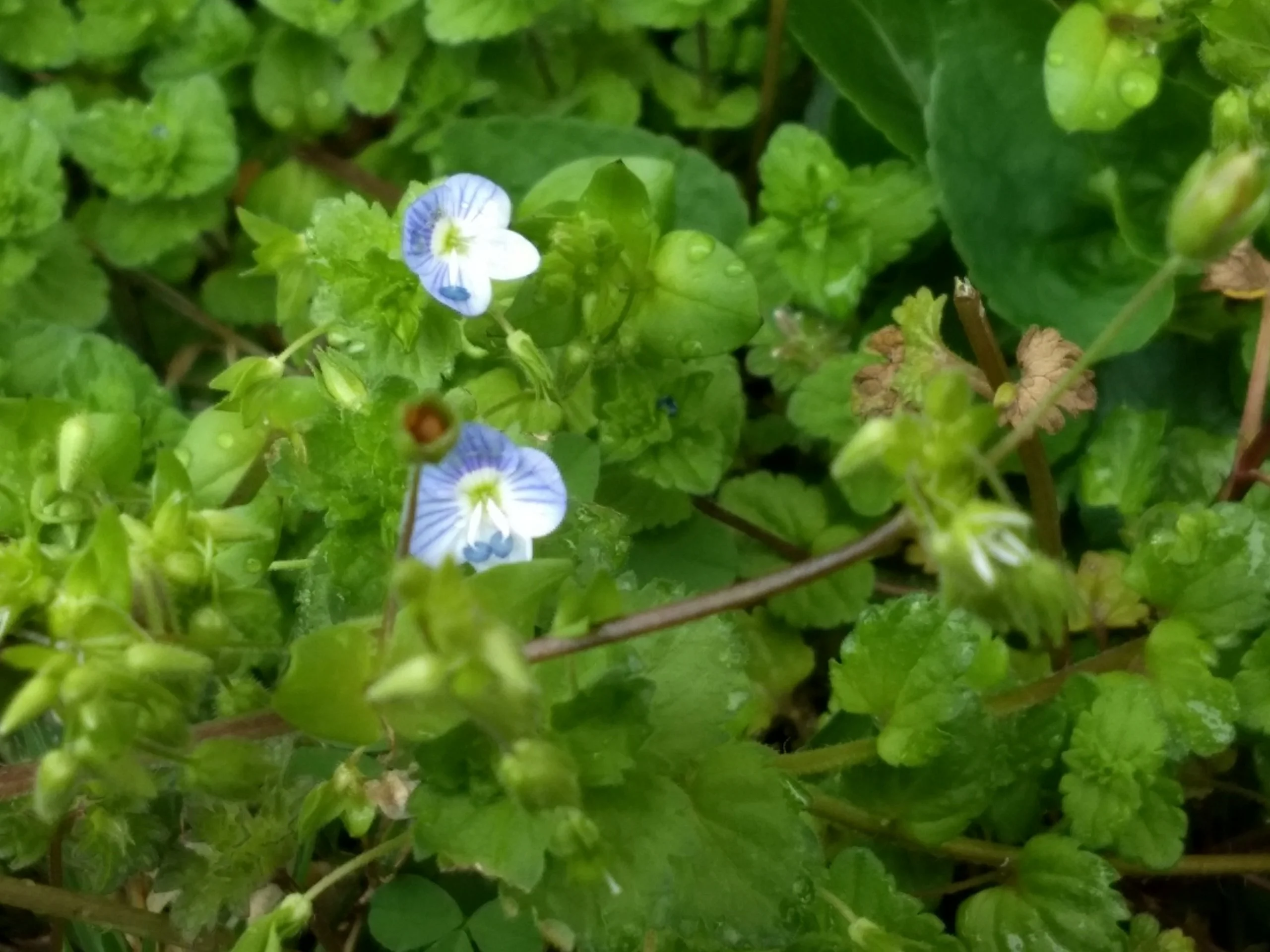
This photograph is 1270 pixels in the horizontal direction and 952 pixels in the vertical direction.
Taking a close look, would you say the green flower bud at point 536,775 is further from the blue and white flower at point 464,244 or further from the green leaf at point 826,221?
the green leaf at point 826,221

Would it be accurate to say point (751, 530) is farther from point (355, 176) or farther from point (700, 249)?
point (355, 176)

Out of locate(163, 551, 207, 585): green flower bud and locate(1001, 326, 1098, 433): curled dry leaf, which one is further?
locate(1001, 326, 1098, 433): curled dry leaf

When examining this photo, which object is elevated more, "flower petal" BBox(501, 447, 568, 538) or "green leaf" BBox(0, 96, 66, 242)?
"flower petal" BBox(501, 447, 568, 538)

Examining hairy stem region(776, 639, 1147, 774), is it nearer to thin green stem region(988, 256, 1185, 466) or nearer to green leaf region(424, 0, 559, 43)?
thin green stem region(988, 256, 1185, 466)

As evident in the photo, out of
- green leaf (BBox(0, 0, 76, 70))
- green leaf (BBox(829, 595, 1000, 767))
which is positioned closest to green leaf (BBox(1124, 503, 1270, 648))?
green leaf (BBox(829, 595, 1000, 767))

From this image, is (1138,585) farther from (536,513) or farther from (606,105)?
(606,105)

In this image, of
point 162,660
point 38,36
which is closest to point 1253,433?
point 162,660

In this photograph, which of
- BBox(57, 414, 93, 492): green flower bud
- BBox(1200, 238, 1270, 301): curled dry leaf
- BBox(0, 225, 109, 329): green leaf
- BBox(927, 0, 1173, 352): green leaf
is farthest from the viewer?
BBox(0, 225, 109, 329): green leaf
